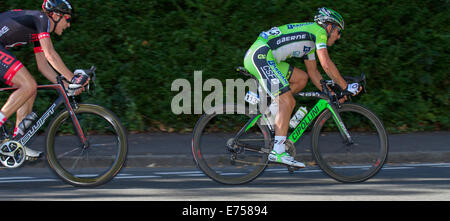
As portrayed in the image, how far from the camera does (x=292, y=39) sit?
19.5 feet

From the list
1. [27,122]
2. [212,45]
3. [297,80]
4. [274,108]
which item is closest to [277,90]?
[274,108]

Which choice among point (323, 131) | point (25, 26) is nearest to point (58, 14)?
point (25, 26)

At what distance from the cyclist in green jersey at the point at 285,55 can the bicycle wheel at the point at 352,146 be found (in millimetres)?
300

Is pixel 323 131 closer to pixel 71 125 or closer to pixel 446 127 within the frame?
pixel 71 125

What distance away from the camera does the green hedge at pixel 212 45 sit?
8719 millimetres

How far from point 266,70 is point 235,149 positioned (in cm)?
90

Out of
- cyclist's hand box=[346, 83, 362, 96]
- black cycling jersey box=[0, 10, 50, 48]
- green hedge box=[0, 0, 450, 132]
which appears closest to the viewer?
black cycling jersey box=[0, 10, 50, 48]

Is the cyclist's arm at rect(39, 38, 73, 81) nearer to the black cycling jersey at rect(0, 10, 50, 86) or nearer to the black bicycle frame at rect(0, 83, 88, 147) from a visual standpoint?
the black cycling jersey at rect(0, 10, 50, 86)

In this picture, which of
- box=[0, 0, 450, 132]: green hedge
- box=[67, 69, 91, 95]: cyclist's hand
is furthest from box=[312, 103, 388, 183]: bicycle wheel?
box=[0, 0, 450, 132]: green hedge

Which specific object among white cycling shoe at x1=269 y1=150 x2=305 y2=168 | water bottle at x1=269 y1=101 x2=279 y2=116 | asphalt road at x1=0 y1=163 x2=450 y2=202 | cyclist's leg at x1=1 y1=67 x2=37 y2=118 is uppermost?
cyclist's leg at x1=1 y1=67 x2=37 y2=118

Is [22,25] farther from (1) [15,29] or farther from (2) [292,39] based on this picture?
(2) [292,39]

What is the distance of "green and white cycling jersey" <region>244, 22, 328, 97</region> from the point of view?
5855mm

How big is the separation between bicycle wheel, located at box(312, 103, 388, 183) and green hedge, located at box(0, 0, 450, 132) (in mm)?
2669
